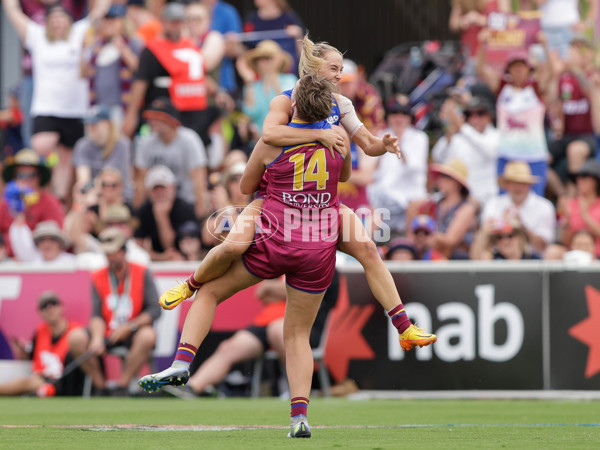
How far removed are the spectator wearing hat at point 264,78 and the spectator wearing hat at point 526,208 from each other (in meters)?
3.01

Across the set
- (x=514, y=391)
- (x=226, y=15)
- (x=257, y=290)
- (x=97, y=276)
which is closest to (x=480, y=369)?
(x=514, y=391)

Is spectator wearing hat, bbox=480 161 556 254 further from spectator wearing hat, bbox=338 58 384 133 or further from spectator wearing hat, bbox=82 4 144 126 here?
spectator wearing hat, bbox=82 4 144 126

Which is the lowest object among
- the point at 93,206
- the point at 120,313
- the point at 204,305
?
the point at 120,313

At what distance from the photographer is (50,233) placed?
13781 millimetres

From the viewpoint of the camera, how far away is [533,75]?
50.2 ft

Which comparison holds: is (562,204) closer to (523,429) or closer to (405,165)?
(405,165)

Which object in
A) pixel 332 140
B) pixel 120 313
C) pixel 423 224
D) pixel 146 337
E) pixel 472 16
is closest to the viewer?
pixel 332 140

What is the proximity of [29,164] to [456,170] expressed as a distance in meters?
5.12

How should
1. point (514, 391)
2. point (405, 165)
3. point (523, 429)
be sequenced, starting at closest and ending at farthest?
point (523, 429), point (514, 391), point (405, 165)

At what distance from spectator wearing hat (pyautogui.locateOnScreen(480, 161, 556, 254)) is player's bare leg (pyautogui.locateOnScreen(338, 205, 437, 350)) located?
615 centimetres

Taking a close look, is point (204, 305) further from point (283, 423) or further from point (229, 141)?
point (229, 141)

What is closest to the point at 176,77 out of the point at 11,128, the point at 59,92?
the point at 59,92

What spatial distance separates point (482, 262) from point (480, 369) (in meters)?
1.09

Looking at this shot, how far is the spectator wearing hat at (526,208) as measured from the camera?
1356 centimetres
